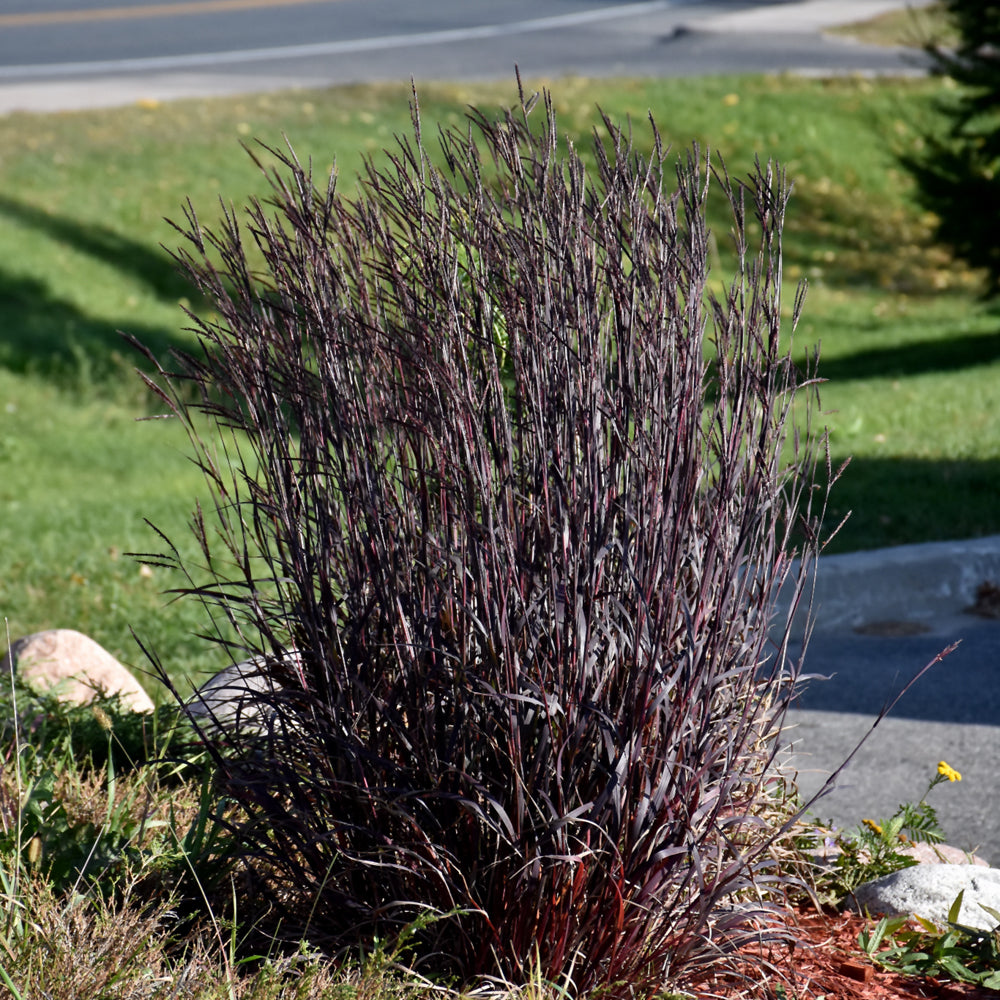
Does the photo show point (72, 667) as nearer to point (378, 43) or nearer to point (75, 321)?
point (75, 321)

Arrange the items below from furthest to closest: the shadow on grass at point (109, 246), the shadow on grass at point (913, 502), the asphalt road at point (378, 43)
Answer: the asphalt road at point (378, 43) < the shadow on grass at point (109, 246) < the shadow on grass at point (913, 502)

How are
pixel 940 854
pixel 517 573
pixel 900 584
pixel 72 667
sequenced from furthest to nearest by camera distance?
pixel 900 584
pixel 72 667
pixel 940 854
pixel 517 573

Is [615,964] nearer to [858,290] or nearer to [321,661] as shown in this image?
[321,661]

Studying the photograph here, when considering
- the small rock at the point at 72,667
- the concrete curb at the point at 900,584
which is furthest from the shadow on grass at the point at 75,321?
the concrete curb at the point at 900,584

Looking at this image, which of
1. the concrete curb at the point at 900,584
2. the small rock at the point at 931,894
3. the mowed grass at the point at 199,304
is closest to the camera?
the small rock at the point at 931,894

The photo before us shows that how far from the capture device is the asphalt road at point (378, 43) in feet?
57.9

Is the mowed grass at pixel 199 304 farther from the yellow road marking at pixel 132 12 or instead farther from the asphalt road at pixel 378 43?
the yellow road marking at pixel 132 12

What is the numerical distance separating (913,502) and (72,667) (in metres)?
4.41

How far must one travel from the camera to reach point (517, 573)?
237 cm

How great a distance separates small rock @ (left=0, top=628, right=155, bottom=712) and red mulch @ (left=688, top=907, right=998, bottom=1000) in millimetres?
2380

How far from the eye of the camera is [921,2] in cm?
2455

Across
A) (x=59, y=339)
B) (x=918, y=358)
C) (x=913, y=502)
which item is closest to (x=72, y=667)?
(x=913, y=502)

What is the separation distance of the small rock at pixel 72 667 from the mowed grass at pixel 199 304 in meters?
0.31

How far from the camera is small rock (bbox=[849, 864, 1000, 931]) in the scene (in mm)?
2949
